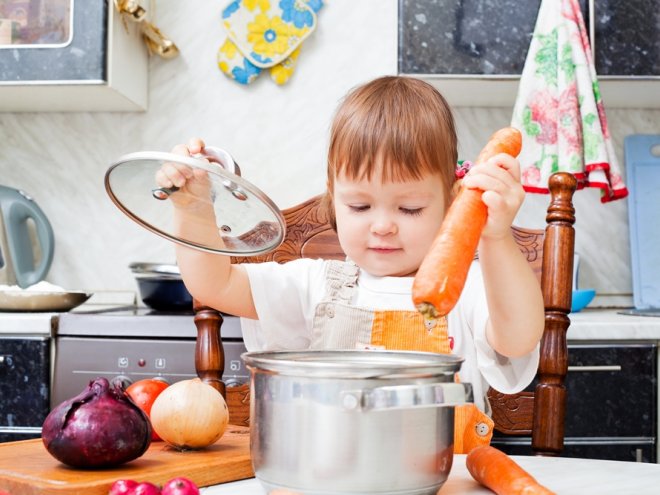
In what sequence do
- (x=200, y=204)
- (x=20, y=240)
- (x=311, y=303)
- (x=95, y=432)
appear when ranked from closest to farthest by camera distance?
(x=95, y=432), (x=200, y=204), (x=311, y=303), (x=20, y=240)

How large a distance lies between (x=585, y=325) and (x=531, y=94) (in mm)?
565

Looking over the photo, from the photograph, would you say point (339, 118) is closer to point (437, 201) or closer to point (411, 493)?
point (437, 201)

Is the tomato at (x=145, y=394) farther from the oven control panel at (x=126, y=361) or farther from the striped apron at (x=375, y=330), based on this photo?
the oven control panel at (x=126, y=361)

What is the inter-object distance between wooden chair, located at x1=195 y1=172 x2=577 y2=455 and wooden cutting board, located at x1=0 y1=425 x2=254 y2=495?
441 millimetres

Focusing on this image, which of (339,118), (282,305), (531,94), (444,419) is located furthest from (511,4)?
(444,419)

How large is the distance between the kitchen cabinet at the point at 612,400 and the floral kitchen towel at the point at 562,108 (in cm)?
42

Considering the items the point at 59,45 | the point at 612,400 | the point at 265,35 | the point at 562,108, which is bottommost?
the point at 612,400

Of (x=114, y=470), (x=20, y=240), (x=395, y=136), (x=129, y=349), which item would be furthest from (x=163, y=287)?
(x=114, y=470)

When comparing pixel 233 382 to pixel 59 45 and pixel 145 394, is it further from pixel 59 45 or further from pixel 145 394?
pixel 59 45

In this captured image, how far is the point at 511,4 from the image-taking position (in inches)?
71.0

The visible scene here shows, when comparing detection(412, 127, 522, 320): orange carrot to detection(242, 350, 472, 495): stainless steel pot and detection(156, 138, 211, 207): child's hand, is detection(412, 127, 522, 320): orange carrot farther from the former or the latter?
detection(156, 138, 211, 207): child's hand

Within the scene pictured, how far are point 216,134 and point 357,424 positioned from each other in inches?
67.2

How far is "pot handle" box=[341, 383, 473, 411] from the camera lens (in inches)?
20.1

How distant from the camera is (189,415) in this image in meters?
0.72
